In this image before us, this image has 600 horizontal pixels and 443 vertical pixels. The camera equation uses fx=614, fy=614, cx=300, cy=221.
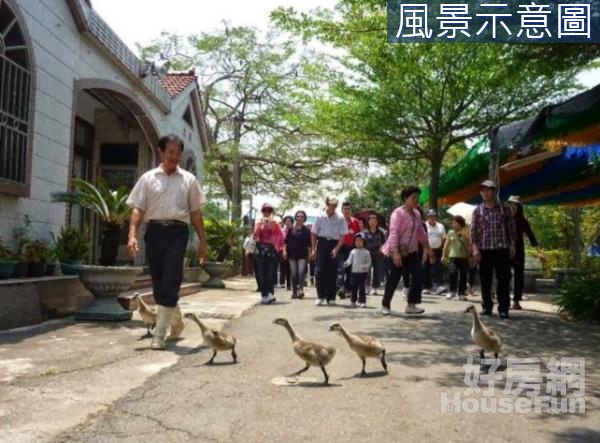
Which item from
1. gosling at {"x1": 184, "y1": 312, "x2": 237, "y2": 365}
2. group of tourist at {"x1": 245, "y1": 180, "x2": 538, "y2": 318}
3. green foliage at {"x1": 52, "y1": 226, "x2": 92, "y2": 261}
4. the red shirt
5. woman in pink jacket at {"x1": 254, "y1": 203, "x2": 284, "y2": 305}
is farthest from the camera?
the red shirt

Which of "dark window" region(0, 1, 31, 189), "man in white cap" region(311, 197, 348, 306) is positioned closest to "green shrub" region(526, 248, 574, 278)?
"man in white cap" region(311, 197, 348, 306)

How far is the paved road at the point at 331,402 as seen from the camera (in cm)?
320

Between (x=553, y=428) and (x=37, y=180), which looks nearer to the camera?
(x=553, y=428)

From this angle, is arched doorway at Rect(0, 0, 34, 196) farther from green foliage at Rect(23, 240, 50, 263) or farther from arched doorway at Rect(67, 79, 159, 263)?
arched doorway at Rect(67, 79, 159, 263)

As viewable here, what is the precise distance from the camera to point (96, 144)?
1305cm

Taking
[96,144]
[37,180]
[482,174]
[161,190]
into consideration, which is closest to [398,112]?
[482,174]

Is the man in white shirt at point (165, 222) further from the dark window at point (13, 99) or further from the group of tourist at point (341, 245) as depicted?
the dark window at point (13, 99)

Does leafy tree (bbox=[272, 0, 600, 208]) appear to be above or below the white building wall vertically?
above

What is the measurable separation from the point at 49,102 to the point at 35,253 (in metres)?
2.20

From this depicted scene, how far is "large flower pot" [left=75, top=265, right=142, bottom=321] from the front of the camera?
7.07 m

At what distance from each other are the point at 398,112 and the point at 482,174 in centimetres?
491

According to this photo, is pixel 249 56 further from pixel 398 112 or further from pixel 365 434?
pixel 365 434

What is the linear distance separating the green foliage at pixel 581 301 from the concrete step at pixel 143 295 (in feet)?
17.6

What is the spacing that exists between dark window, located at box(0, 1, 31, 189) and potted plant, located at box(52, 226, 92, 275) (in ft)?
2.81
